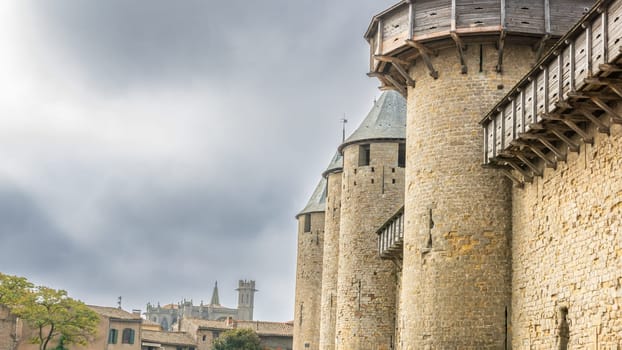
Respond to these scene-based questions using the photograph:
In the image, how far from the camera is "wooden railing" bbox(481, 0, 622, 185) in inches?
562

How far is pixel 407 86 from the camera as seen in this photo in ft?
76.6

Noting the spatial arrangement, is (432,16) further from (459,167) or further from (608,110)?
(608,110)

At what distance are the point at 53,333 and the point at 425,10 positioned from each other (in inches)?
1773

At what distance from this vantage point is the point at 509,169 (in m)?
19.7

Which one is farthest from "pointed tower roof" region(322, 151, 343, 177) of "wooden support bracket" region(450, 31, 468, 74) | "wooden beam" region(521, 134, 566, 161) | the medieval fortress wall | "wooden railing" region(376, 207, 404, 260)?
"wooden beam" region(521, 134, 566, 161)

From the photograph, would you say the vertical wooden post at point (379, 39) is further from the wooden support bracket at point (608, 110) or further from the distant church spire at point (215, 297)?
the distant church spire at point (215, 297)

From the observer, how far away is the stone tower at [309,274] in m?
44.2

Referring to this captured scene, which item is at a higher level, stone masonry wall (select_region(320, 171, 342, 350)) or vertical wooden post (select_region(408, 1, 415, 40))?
vertical wooden post (select_region(408, 1, 415, 40))

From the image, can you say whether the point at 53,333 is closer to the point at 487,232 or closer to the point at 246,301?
the point at 487,232

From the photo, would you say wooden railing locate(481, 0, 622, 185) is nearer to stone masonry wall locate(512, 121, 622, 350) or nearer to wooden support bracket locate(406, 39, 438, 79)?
stone masonry wall locate(512, 121, 622, 350)

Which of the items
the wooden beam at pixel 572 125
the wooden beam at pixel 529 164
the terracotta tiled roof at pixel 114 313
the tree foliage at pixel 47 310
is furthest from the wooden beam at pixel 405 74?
the terracotta tiled roof at pixel 114 313

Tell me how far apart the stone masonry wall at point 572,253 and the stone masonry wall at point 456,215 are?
59 centimetres

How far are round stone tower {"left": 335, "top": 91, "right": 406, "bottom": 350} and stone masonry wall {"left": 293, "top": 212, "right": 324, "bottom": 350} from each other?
10932 mm

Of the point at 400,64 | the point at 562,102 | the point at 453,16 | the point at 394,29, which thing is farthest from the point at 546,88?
the point at 394,29
